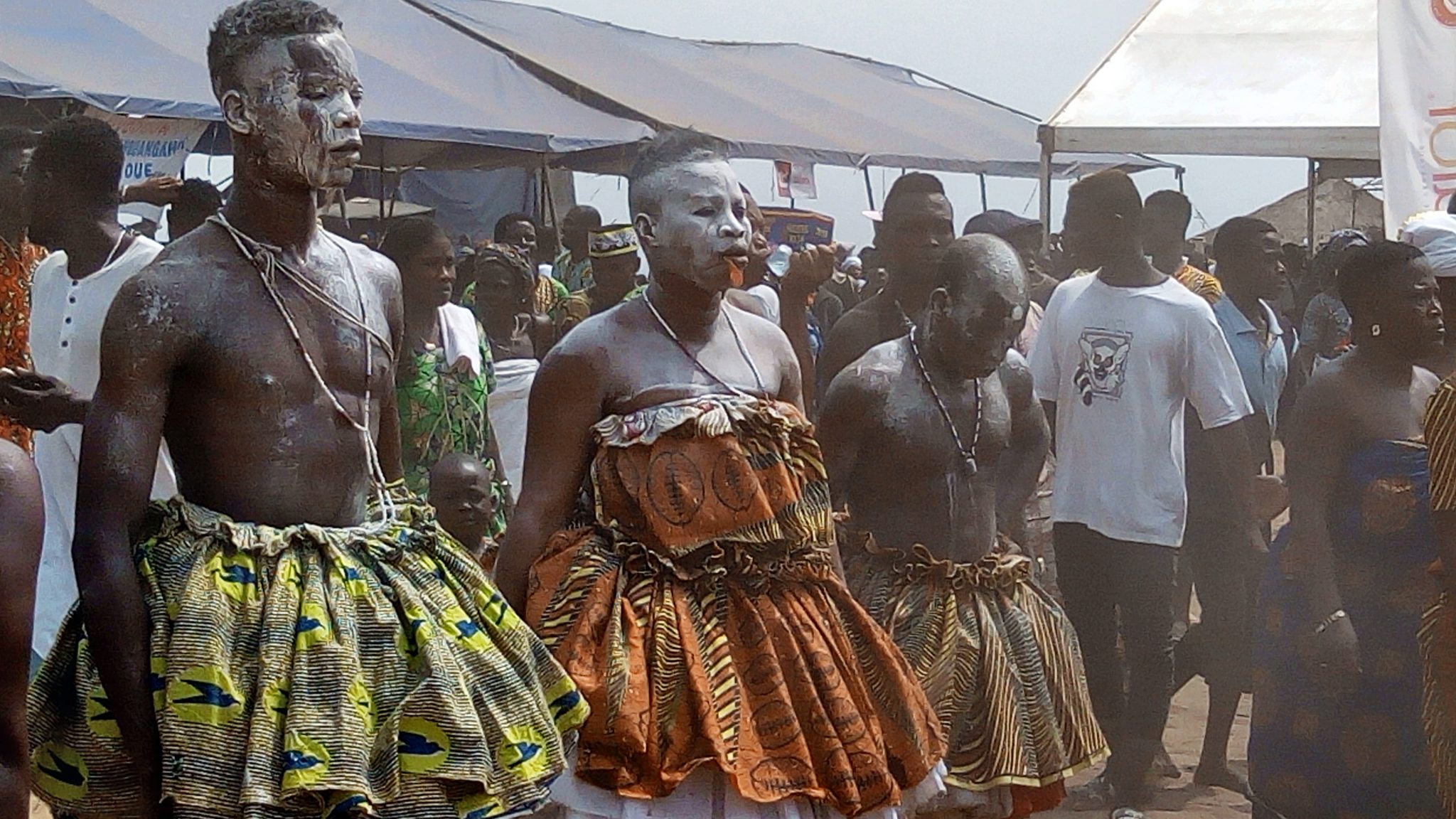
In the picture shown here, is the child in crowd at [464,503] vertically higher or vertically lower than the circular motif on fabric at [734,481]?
lower

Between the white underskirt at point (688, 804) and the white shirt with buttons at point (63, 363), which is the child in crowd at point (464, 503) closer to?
the white shirt with buttons at point (63, 363)

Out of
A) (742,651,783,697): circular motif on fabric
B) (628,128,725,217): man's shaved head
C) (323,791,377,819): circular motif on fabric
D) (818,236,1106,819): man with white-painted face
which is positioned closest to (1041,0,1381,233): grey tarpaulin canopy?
(818,236,1106,819): man with white-painted face

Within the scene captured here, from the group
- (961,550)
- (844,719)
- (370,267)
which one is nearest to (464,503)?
(961,550)

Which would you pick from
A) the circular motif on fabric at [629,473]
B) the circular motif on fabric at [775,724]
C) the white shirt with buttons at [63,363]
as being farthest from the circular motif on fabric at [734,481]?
the white shirt with buttons at [63,363]

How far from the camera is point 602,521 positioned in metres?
3.68

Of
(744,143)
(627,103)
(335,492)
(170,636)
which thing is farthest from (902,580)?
(744,143)

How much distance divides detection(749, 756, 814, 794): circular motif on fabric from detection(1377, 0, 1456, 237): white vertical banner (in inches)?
155

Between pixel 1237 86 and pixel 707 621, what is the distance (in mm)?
6455

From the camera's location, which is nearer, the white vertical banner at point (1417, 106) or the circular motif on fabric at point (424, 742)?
the circular motif on fabric at point (424, 742)

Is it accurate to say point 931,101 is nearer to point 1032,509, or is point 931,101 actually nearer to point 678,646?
point 1032,509

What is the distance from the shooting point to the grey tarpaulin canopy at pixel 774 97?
17.0m

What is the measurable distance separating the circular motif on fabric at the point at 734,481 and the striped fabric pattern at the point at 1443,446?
65.7 inches

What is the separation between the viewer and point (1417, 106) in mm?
6684

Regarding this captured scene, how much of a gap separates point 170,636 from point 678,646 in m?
1.15
